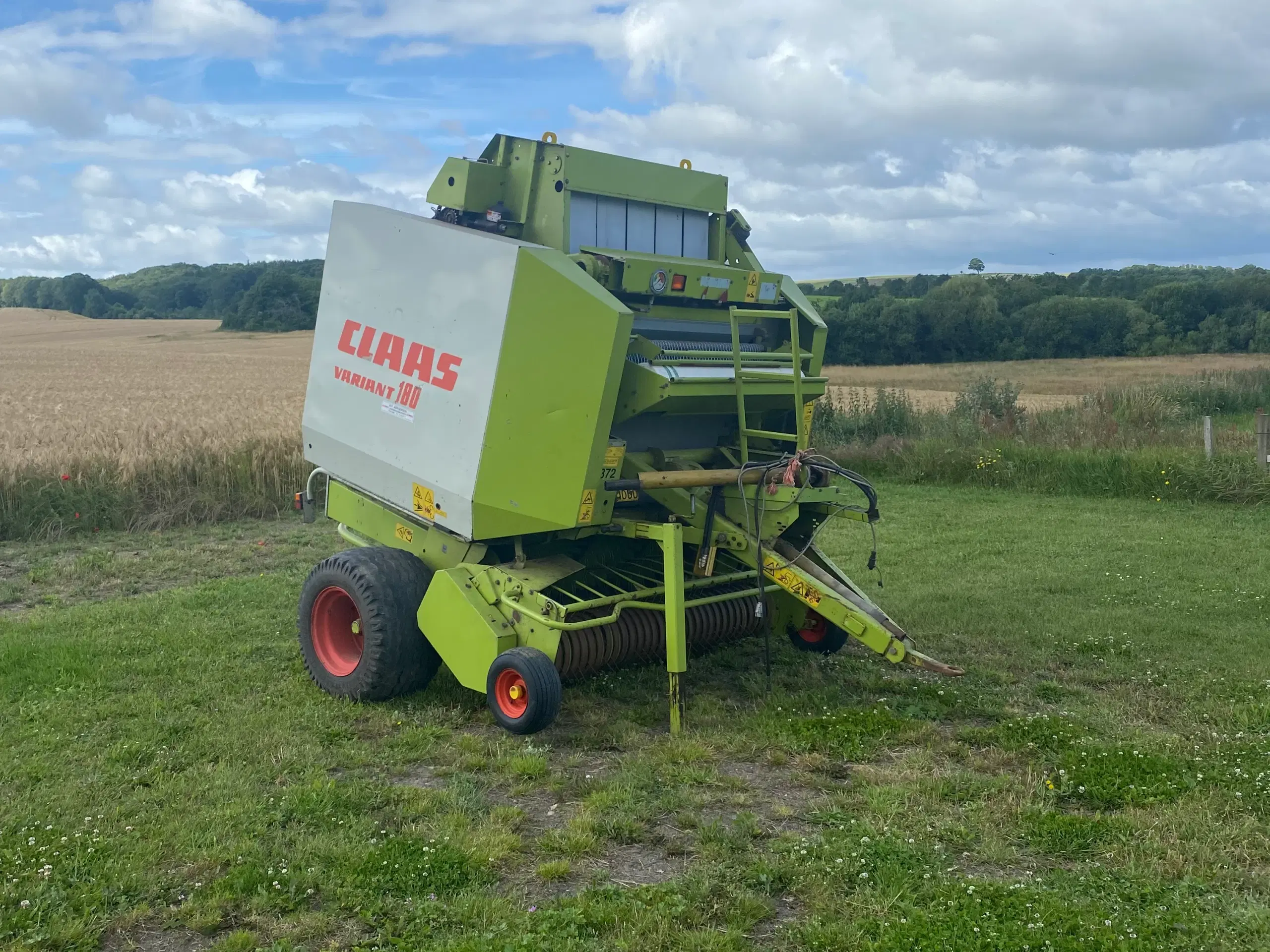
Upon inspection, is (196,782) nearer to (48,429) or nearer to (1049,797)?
(1049,797)

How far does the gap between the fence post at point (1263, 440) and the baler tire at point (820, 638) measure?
28.6ft

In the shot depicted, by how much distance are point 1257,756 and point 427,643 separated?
4.24 metres

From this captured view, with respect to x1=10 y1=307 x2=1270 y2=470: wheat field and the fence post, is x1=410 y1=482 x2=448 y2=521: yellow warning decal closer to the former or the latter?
x1=10 y1=307 x2=1270 y2=470: wheat field

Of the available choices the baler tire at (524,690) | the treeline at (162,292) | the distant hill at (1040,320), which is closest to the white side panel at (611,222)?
the baler tire at (524,690)

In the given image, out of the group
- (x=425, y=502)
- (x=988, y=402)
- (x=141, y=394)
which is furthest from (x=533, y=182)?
(x=141, y=394)

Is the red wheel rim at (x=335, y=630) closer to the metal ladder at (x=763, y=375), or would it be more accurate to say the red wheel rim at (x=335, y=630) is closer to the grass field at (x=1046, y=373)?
the metal ladder at (x=763, y=375)

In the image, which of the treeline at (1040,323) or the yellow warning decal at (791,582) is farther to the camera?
the treeline at (1040,323)

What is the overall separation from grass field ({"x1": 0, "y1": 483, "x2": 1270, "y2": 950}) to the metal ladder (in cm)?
148

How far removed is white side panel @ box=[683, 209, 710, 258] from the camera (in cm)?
723

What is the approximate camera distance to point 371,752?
5.38 metres

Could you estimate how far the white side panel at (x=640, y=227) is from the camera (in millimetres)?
6828

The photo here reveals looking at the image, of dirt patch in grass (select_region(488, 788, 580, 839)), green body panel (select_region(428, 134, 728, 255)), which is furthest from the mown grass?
dirt patch in grass (select_region(488, 788, 580, 839))

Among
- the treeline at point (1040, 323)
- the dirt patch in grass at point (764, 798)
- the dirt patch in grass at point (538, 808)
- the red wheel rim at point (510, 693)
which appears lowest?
the dirt patch in grass at point (538, 808)

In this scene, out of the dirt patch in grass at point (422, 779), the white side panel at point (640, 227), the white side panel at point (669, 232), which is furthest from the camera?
the white side panel at point (669, 232)
